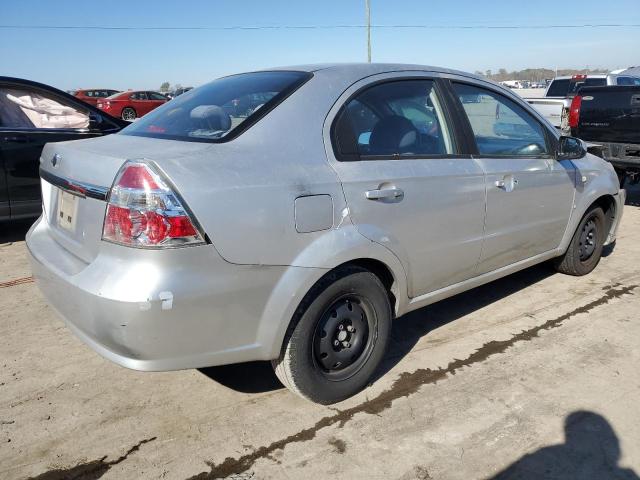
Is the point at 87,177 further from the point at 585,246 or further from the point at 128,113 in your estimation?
the point at 128,113

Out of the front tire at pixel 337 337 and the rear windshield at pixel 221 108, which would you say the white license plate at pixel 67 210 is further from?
the front tire at pixel 337 337

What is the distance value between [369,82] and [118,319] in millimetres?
1744

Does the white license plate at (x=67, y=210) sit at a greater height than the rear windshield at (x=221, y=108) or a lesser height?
lesser

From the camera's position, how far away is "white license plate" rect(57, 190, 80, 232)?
244 cm

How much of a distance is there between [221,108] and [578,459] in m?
2.37

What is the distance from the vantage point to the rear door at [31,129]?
204 inches

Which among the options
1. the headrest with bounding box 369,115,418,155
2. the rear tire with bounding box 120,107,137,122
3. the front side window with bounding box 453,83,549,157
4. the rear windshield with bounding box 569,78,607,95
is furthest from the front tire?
the rear tire with bounding box 120,107,137,122

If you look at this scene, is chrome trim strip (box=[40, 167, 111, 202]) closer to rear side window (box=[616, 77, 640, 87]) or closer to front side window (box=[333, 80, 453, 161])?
front side window (box=[333, 80, 453, 161])

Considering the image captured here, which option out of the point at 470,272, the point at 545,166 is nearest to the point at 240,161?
the point at 470,272

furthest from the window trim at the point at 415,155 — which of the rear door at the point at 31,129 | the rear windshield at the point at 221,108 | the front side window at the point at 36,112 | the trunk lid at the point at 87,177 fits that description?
the front side window at the point at 36,112

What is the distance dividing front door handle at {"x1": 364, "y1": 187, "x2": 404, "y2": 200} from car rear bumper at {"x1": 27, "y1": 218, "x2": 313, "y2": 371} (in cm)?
52

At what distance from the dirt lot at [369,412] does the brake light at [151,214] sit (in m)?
1.01

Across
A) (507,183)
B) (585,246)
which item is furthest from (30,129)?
(585,246)

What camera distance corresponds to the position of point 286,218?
228 centimetres
